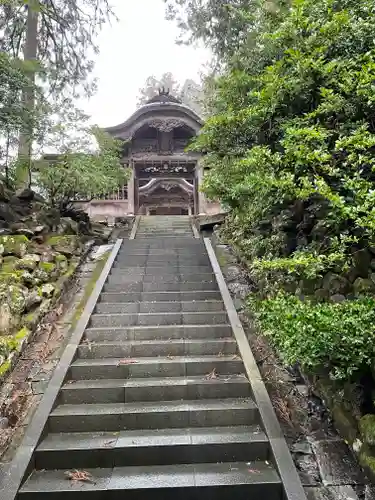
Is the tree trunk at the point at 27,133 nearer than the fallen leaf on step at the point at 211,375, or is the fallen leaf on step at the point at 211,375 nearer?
the fallen leaf on step at the point at 211,375

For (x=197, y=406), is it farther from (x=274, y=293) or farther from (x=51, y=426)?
(x=274, y=293)

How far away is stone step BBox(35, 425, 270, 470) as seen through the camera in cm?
304

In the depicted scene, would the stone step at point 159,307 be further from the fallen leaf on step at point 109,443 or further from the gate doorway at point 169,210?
the gate doorway at point 169,210

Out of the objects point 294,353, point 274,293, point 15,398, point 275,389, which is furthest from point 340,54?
point 15,398

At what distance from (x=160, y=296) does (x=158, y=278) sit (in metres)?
0.72

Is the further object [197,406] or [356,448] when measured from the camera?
[197,406]

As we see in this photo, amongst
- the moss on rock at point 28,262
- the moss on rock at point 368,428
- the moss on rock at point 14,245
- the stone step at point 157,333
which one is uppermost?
the moss on rock at point 14,245

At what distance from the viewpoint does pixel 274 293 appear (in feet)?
15.4

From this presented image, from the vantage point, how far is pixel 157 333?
4.73 m

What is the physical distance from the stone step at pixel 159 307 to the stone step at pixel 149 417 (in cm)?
193

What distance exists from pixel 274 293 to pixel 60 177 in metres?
5.92

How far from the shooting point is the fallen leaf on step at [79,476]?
286cm

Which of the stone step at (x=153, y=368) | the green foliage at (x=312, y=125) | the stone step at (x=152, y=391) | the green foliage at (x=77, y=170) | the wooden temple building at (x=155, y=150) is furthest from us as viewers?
the wooden temple building at (x=155, y=150)

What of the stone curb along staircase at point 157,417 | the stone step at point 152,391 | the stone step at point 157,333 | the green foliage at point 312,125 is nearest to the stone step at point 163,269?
the stone curb along staircase at point 157,417
